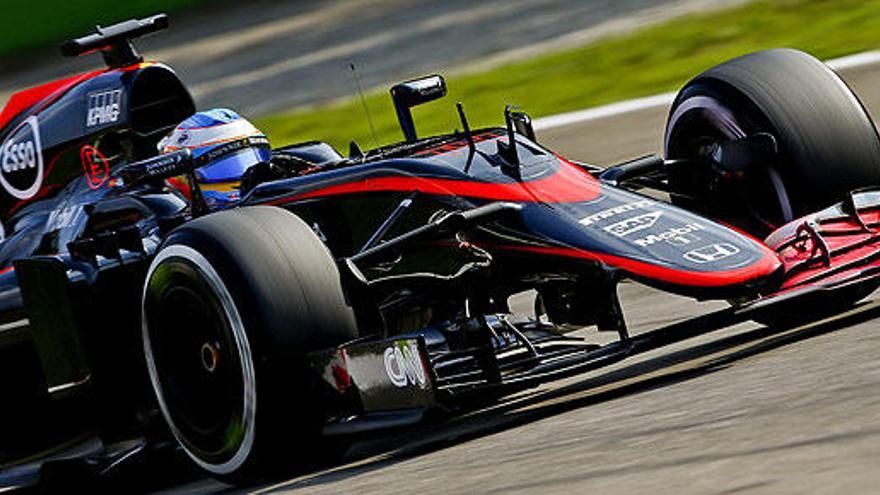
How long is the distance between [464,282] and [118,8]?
630 inches

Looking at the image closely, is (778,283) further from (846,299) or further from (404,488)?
(404,488)

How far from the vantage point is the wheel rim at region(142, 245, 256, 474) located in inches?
229

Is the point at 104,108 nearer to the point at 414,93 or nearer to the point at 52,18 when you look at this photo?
the point at 414,93

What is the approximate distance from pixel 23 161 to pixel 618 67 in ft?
25.0

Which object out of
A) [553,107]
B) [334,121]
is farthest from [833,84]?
[334,121]

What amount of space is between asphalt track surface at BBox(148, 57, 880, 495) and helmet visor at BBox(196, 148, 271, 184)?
4.77 feet

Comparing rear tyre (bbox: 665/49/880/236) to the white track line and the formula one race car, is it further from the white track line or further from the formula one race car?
the white track line

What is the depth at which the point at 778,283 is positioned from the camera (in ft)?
19.0

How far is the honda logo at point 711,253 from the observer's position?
5762 millimetres

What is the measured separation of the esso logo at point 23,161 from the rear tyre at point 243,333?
6.28 ft

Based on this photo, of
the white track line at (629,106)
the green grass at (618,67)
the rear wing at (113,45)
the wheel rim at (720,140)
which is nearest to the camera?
the wheel rim at (720,140)

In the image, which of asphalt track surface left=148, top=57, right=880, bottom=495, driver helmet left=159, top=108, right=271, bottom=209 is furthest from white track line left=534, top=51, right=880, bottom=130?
asphalt track surface left=148, top=57, right=880, bottom=495

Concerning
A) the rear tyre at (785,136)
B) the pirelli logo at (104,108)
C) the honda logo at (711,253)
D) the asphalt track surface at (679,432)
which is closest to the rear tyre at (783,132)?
the rear tyre at (785,136)

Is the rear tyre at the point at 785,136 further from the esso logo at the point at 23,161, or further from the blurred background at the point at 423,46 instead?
the blurred background at the point at 423,46
